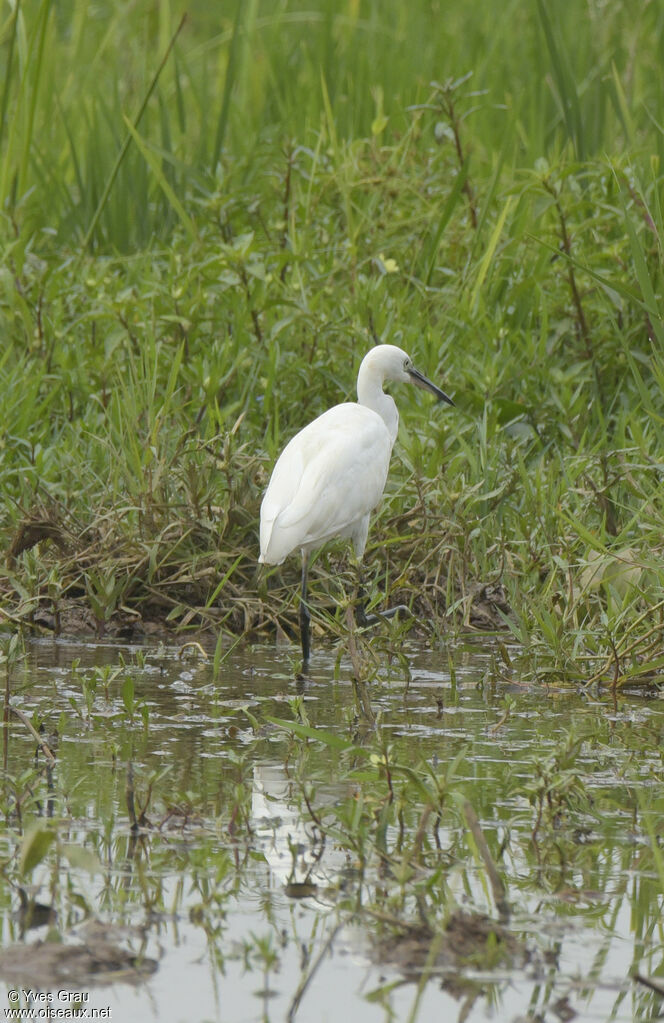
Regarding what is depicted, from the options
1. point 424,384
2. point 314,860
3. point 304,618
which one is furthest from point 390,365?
point 314,860

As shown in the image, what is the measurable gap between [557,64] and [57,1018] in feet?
19.3

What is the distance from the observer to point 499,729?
385 cm

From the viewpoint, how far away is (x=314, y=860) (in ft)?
9.57

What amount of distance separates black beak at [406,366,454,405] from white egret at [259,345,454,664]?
0.31m

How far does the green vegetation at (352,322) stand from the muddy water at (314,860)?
0.58 meters

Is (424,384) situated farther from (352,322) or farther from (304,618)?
(304,618)

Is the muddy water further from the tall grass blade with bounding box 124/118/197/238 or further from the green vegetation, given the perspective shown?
the tall grass blade with bounding box 124/118/197/238

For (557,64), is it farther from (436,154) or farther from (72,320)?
(72,320)

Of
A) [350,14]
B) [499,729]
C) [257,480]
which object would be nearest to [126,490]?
[257,480]

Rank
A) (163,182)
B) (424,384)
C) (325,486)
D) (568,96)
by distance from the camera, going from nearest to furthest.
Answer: (325,486) < (424,384) < (163,182) < (568,96)

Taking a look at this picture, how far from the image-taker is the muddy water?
7.79ft

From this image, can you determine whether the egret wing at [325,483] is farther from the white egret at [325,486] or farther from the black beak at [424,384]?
the black beak at [424,384]

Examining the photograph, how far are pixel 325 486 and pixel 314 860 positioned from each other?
82.7 inches

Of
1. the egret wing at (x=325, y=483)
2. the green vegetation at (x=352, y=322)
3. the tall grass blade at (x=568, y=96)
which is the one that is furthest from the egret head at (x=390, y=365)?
the tall grass blade at (x=568, y=96)
